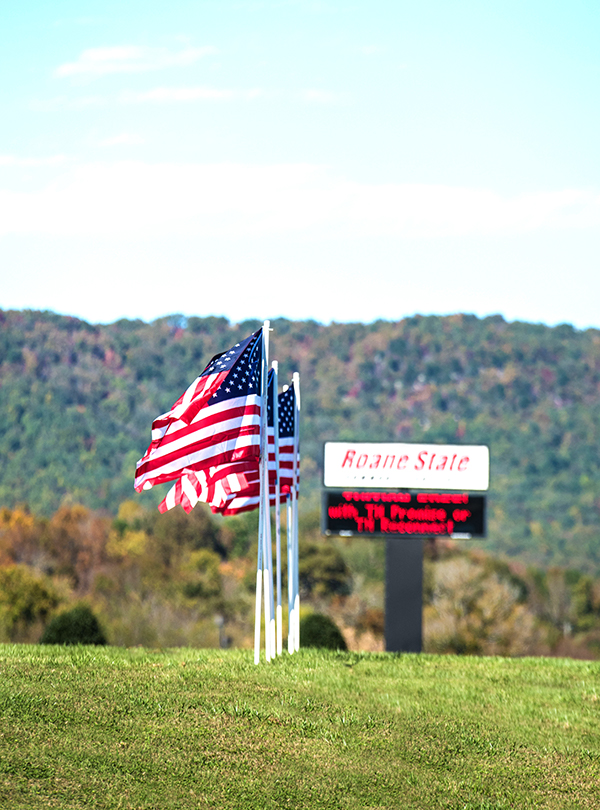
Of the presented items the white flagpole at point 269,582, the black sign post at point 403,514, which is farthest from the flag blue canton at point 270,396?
the black sign post at point 403,514

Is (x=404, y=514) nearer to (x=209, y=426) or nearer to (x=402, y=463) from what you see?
(x=402, y=463)

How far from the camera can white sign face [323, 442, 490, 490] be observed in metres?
24.7

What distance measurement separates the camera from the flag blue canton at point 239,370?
15648 millimetres

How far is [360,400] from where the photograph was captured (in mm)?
165000

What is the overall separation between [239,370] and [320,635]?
24.8 ft

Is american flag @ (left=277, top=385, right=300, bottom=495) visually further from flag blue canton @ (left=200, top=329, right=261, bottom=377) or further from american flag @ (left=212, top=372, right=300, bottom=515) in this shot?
flag blue canton @ (left=200, top=329, right=261, bottom=377)

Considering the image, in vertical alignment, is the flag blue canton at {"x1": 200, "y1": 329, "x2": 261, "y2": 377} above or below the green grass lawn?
above

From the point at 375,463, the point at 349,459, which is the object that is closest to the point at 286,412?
the point at 349,459

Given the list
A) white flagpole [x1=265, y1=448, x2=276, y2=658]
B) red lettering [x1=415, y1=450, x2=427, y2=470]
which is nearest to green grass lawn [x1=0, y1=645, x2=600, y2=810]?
white flagpole [x1=265, y1=448, x2=276, y2=658]

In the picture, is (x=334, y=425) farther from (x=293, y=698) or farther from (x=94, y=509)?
(x=293, y=698)

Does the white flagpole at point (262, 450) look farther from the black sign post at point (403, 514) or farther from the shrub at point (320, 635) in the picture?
the black sign post at point (403, 514)

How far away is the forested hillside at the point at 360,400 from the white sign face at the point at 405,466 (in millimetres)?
91978

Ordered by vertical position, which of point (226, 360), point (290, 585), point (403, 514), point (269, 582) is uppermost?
point (226, 360)

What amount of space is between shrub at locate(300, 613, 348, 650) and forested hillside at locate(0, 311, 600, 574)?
312ft
